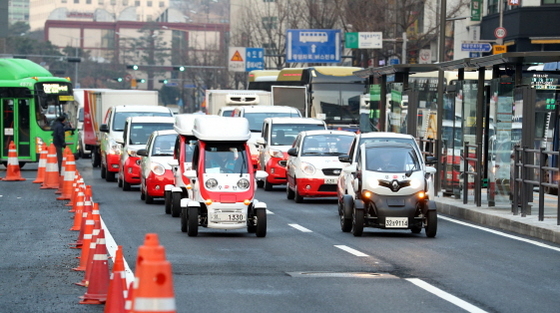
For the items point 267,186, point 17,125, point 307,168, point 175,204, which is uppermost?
point 17,125

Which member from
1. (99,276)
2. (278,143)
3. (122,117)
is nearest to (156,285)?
(99,276)

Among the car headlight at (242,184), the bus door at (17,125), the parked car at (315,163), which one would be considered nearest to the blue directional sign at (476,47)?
the parked car at (315,163)

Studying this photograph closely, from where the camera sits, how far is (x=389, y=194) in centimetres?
1741

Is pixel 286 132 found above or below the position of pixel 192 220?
above

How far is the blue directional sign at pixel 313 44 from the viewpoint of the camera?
62312 millimetres

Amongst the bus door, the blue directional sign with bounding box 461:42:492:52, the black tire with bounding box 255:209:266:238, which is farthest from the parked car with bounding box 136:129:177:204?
the bus door

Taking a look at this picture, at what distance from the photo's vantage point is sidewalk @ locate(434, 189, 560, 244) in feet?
57.2

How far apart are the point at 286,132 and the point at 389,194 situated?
39.8 feet

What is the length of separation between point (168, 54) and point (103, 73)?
15.5 metres

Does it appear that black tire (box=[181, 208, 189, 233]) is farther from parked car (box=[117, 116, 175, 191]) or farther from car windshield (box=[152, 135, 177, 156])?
parked car (box=[117, 116, 175, 191])

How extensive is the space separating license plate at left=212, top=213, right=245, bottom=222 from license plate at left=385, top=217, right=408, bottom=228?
2.17 metres

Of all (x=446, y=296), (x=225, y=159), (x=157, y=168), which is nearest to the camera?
(x=446, y=296)

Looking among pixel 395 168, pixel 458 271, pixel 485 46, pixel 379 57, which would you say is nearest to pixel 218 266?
pixel 458 271

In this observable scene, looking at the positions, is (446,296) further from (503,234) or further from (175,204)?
(175,204)
